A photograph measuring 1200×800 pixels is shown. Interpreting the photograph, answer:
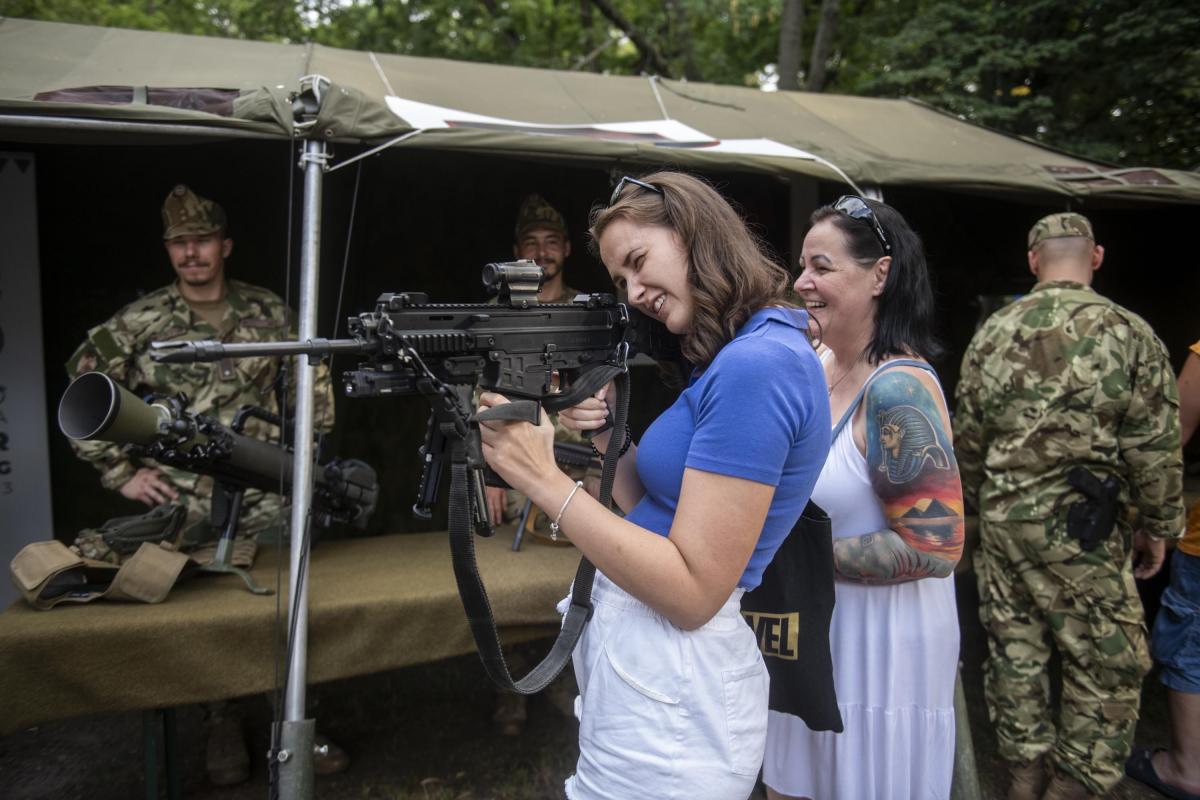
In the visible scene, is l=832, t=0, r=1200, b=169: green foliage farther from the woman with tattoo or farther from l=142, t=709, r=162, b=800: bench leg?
l=142, t=709, r=162, b=800: bench leg

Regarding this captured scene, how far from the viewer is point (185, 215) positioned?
3525 millimetres

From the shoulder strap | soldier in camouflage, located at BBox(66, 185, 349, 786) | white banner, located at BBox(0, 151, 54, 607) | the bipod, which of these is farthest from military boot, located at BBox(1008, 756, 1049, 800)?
white banner, located at BBox(0, 151, 54, 607)

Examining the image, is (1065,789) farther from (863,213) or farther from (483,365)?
(483,365)

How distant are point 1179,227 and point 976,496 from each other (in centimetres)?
390

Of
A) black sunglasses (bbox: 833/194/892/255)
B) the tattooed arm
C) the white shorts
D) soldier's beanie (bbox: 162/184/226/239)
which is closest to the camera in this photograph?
the white shorts

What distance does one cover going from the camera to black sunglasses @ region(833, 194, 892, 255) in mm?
2096

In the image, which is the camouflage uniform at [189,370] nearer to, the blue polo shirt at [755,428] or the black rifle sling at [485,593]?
the black rifle sling at [485,593]

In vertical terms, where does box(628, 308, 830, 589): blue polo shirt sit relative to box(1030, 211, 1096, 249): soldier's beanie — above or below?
below

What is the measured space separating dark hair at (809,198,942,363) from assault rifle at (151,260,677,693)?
2.15 feet

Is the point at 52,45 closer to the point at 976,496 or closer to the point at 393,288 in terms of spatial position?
the point at 393,288

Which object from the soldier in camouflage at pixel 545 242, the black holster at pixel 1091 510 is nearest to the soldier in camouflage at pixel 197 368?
the soldier in camouflage at pixel 545 242

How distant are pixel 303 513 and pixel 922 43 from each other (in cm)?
777

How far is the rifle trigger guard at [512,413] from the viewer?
1465 mm

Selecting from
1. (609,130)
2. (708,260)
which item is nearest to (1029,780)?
(708,260)
